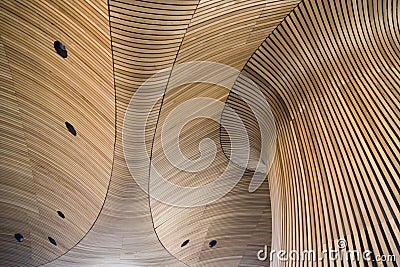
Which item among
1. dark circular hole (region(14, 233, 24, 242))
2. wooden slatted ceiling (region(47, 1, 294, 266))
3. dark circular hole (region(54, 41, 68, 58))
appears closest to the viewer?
wooden slatted ceiling (region(47, 1, 294, 266))

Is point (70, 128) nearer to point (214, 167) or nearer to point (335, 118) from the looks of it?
point (214, 167)

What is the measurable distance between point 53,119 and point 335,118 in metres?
4.01

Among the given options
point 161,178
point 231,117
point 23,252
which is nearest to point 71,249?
point 23,252

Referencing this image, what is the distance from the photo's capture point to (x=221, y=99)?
6.05 meters

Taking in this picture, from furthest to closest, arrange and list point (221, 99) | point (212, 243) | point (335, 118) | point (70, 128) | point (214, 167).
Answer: point (212, 243), point (214, 167), point (70, 128), point (221, 99), point (335, 118)

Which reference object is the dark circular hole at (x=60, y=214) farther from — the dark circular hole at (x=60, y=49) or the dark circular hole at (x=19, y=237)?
the dark circular hole at (x=60, y=49)

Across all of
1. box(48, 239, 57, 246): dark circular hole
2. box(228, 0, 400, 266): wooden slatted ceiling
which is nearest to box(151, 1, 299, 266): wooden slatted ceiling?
box(228, 0, 400, 266): wooden slatted ceiling

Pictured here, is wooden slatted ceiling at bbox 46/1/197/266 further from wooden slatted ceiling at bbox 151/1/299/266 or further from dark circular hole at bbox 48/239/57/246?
dark circular hole at bbox 48/239/57/246

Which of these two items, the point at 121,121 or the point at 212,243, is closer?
the point at 121,121

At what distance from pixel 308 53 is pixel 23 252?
27.3ft

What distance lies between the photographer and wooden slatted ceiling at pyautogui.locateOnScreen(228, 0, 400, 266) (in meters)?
4.20

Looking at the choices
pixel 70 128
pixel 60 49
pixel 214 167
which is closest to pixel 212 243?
pixel 214 167

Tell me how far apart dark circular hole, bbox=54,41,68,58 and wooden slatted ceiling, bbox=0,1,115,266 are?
0.07 meters

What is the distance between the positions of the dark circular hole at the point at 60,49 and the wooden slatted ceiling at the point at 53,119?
66 mm
